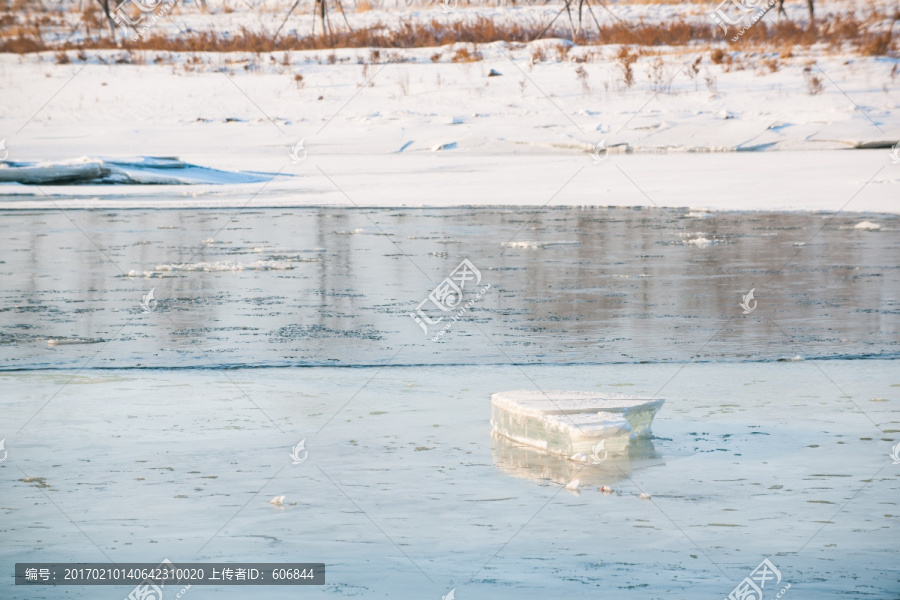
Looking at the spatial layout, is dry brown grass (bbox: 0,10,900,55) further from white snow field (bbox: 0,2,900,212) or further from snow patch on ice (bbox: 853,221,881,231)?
snow patch on ice (bbox: 853,221,881,231)

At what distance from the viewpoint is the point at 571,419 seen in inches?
197

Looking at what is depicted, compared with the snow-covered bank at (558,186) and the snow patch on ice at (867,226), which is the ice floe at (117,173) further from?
the snow patch on ice at (867,226)

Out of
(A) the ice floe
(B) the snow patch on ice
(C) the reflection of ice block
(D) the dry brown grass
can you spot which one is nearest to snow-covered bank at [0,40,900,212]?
(A) the ice floe

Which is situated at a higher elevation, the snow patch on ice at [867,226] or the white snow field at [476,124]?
the white snow field at [476,124]

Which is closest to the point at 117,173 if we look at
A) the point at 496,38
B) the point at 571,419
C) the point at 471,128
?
the point at 471,128

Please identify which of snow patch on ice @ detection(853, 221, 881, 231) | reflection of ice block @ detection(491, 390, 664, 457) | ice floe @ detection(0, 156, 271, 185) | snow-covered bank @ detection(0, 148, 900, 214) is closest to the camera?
reflection of ice block @ detection(491, 390, 664, 457)

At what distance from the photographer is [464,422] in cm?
554

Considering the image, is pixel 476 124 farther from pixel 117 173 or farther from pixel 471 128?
pixel 117 173

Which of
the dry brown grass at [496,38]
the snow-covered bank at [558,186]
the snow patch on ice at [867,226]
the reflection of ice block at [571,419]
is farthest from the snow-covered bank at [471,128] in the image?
the reflection of ice block at [571,419]

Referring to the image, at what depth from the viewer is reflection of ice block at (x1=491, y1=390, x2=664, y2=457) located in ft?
16.3

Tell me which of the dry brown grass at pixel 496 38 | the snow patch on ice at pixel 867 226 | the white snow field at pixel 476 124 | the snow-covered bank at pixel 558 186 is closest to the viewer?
the snow patch on ice at pixel 867 226

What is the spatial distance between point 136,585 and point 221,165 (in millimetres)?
18971

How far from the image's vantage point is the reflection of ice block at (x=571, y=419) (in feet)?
16.3

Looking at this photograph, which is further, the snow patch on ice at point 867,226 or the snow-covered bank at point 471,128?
the snow-covered bank at point 471,128
